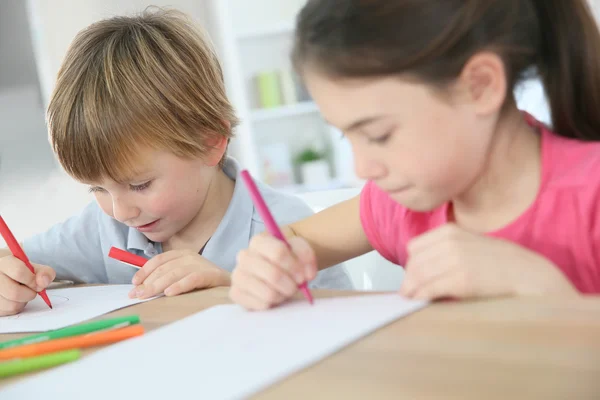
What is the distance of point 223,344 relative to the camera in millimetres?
573

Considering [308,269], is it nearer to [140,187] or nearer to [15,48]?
[140,187]

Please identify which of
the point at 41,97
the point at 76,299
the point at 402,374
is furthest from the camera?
the point at 41,97

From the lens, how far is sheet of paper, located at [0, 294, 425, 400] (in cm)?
48

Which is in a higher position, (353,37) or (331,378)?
(353,37)

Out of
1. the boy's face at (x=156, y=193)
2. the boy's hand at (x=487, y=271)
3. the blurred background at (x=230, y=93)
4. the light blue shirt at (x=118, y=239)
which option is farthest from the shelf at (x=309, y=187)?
the boy's hand at (x=487, y=271)

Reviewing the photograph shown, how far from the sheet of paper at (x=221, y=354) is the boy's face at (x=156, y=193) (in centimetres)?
45

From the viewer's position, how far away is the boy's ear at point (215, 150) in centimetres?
119

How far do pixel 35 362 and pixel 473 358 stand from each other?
14.7 inches

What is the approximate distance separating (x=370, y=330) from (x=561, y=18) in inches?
15.9

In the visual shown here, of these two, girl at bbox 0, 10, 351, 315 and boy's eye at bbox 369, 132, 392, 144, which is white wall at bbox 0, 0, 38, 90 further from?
boy's eye at bbox 369, 132, 392, 144

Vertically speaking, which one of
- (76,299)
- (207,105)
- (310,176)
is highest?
(207,105)

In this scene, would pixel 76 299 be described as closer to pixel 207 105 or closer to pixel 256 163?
pixel 207 105

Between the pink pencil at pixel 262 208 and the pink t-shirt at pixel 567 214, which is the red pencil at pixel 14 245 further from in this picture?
the pink t-shirt at pixel 567 214

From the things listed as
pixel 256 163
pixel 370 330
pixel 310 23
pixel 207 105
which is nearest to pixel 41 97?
pixel 256 163
